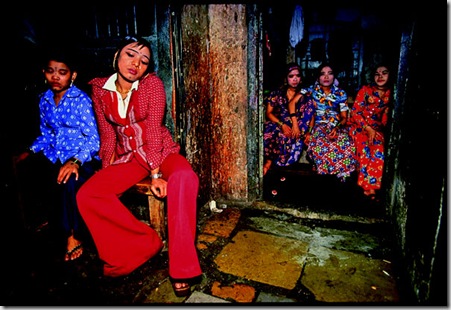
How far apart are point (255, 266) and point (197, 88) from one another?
86.3 inches

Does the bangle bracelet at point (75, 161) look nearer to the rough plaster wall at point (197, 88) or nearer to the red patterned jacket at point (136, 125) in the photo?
the red patterned jacket at point (136, 125)

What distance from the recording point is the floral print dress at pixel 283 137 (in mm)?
5211

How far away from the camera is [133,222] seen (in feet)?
9.42

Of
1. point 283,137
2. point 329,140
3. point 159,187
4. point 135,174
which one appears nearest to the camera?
point 159,187

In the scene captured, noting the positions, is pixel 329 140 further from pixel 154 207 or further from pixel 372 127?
pixel 154 207

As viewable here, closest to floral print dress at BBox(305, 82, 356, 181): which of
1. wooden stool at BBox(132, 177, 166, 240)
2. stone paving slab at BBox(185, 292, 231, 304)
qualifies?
wooden stool at BBox(132, 177, 166, 240)

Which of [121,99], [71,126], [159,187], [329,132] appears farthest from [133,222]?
[329,132]

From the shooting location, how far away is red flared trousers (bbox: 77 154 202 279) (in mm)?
2604

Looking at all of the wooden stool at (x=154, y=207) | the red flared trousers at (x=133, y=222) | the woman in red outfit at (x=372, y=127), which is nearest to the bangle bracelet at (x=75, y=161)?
the red flared trousers at (x=133, y=222)

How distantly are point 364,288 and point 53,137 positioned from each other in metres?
3.68

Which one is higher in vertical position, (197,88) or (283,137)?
(197,88)

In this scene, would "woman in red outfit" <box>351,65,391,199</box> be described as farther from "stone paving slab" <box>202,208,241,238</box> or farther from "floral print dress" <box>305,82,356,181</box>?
"stone paving slab" <box>202,208,241,238</box>

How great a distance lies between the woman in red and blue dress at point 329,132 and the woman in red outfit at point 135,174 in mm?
2694

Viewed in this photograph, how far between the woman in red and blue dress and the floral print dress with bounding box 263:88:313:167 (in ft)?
0.57
